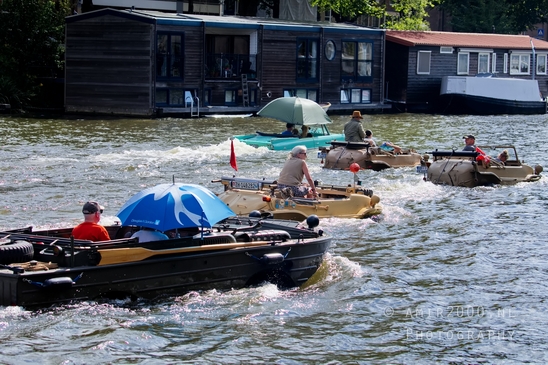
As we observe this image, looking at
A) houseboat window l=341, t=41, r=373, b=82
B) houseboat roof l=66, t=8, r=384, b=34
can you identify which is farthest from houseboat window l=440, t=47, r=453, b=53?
houseboat window l=341, t=41, r=373, b=82

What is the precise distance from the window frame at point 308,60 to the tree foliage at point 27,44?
38.0 ft

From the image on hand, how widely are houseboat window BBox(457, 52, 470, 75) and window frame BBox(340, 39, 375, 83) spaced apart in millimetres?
6668

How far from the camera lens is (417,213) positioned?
2048 cm

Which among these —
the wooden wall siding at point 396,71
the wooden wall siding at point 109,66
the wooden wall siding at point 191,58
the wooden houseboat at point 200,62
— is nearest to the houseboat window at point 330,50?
the wooden houseboat at point 200,62

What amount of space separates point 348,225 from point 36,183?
8.51m

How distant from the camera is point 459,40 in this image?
55.3m

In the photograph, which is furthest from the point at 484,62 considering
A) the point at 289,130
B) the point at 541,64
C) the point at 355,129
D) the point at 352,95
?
the point at 355,129

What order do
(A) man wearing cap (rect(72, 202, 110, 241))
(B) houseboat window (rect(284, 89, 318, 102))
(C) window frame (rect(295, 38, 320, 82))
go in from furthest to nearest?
(C) window frame (rect(295, 38, 320, 82)) → (B) houseboat window (rect(284, 89, 318, 102)) → (A) man wearing cap (rect(72, 202, 110, 241))

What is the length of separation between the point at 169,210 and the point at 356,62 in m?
38.9

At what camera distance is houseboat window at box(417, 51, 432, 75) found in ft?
174

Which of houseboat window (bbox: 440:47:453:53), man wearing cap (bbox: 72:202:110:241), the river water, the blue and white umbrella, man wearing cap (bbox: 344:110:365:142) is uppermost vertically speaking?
houseboat window (bbox: 440:47:453:53)

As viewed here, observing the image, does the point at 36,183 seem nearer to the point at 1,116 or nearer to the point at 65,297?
the point at 65,297

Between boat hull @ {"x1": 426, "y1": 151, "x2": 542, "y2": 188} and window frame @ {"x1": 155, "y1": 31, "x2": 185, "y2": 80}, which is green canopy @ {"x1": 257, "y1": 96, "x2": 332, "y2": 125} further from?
window frame @ {"x1": 155, "y1": 31, "x2": 185, "y2": 80}

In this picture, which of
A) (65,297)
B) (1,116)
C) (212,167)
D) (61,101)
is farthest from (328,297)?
(61,101)
